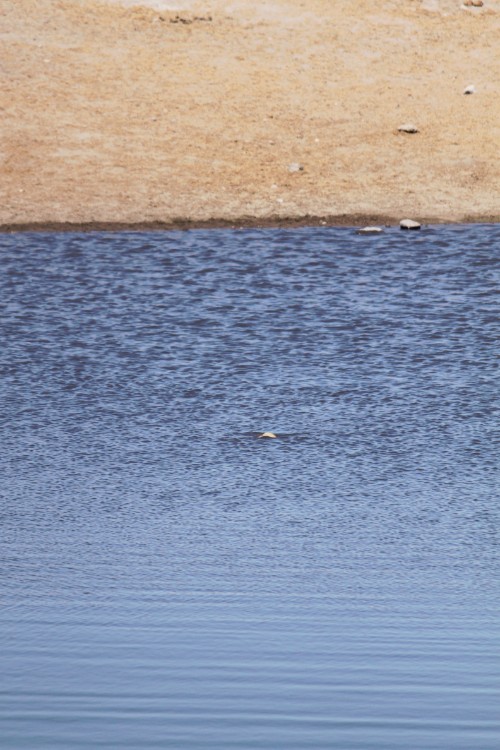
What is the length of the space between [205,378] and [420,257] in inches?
160

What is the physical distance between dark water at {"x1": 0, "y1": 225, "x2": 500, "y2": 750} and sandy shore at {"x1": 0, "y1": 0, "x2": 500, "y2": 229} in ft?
6.14

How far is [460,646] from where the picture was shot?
4.81 meters

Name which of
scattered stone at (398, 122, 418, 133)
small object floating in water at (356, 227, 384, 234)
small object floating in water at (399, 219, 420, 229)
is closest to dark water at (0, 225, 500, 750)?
small object floating in water at (356, 227, 384, 234)

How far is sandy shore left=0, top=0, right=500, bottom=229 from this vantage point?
14.4 metres

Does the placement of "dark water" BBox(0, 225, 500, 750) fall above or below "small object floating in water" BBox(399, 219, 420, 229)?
below

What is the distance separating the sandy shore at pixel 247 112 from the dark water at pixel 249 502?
1872 millimetres

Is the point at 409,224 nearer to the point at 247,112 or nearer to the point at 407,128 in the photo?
the point at 407,128

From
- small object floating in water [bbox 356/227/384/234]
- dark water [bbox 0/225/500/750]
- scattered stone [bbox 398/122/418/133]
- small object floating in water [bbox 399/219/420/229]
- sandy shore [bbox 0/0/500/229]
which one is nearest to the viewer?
dark water [bbox 0/225/500/750]

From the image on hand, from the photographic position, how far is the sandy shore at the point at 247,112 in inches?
565

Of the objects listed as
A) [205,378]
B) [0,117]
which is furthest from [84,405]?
[0,117]

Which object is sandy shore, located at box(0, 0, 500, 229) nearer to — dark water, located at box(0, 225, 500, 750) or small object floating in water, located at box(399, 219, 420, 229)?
small object floating in water, located at box(399, 219, 420, 229)

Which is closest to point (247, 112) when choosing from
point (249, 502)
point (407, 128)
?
point (407, 128)

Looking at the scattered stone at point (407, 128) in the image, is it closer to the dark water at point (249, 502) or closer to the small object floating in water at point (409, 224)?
the small object floating in water at point (409, 224)

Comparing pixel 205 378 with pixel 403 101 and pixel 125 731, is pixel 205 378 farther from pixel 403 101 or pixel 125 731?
pixel 403 101
